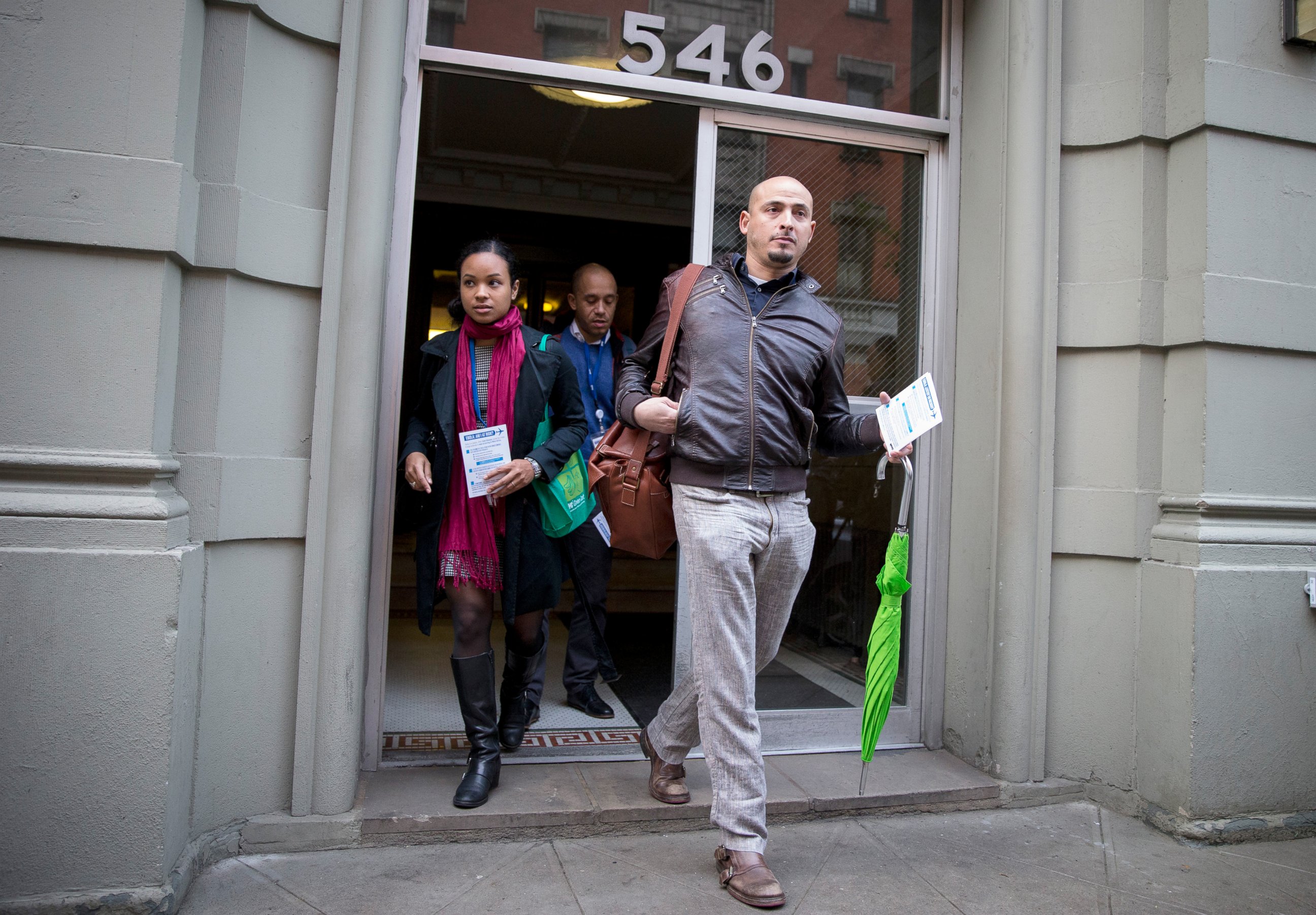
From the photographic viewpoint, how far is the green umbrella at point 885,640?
302cm

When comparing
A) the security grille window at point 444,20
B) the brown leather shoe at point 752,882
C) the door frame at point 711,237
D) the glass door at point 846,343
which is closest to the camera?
the brown leather shoe at point 752,882

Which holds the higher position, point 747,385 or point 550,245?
point 550,245

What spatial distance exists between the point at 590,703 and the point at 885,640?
177 cm

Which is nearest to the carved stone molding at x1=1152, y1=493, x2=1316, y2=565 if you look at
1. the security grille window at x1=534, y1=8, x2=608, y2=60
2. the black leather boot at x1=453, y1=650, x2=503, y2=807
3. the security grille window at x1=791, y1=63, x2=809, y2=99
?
the security grille window at x1=791, y1=63, x2=809, y2=99

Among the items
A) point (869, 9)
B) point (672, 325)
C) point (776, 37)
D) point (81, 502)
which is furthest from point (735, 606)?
point (869, 9)

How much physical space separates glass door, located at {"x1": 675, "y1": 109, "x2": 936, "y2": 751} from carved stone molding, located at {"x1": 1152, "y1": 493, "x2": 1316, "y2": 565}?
0.93m

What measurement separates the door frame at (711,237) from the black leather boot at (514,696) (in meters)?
0.46

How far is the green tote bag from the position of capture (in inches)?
131

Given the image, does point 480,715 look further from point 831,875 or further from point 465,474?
point 831,875

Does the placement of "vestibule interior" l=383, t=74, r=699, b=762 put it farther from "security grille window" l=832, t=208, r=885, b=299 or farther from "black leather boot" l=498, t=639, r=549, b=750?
"security grille window" l=832, t=208, r=885, b=299

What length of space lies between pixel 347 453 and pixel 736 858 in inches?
67.0

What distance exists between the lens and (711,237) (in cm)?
377

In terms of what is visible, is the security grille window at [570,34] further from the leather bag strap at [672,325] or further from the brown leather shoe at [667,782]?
the brown leather shoe at [667,782]

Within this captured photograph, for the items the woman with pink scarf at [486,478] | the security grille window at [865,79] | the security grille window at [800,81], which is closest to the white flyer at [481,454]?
the woman with pink scarf at [486,478]
